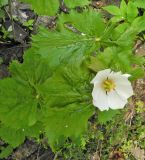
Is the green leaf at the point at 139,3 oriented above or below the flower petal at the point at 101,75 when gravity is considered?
above

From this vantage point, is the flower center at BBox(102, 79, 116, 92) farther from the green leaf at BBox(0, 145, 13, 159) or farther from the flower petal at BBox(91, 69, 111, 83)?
the green leaf at BBox(0, 145, 13, 159)

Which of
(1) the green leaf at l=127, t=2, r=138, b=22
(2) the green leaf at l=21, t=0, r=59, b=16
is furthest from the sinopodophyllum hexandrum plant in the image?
(1) the green leaf at l=127, t=2, r=138, b=22

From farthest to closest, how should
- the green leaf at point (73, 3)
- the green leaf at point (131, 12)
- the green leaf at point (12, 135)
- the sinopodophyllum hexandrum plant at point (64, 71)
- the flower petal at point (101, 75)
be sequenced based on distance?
1. the green leaf at point (131, 12)
2. the green leaf at point (12, 135)
3. the green leaf at point (73, 3)
4. the sinopodophyllum hexandrum plant at point (64, 71)
5. the flower petal at point (101, 75)

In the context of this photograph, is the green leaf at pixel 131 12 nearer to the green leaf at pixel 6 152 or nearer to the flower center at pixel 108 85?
the green leaf at pixel 6 152

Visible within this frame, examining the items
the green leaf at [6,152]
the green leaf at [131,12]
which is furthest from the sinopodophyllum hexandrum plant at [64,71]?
the green leaf at [131,12]

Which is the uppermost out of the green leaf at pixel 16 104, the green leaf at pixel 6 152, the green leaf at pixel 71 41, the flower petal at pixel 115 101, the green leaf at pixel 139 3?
the green leaf at pixel 139 3

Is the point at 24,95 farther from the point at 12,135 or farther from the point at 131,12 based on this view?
the point at 131,12

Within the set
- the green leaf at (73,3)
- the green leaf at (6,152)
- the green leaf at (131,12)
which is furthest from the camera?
the green leaf at (131,12)
